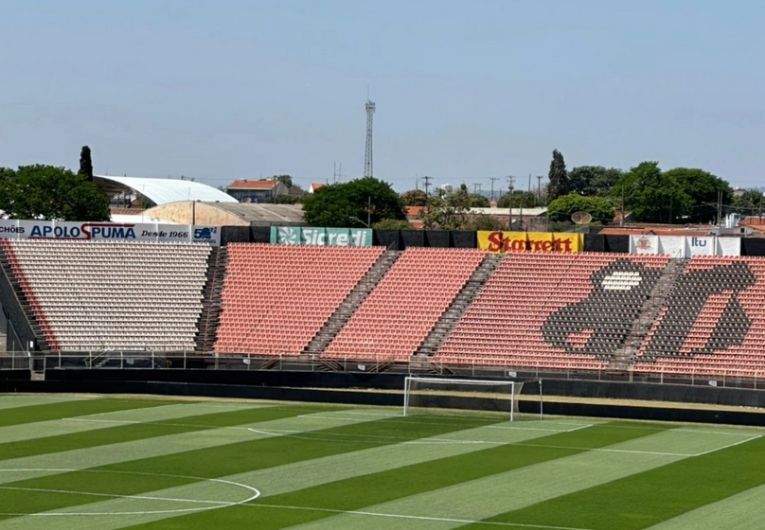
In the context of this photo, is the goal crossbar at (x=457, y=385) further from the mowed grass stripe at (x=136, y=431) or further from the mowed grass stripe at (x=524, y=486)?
the mowed grass stripe at (x=524, y=486)

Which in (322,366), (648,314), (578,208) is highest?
(578,208)

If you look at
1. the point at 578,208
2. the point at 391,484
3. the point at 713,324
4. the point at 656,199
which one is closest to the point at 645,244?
the point at 713,324

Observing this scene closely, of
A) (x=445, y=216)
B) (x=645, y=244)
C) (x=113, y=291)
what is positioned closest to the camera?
(x=645, y=244)

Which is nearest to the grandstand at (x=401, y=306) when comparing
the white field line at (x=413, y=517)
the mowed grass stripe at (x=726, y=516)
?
the mowed grass stripe at (x=726, y=516)

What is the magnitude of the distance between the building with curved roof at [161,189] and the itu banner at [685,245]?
91.7m

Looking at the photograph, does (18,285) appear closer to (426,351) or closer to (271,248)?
(271,248)

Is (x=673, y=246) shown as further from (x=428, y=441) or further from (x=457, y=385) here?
(x=428, y=441)

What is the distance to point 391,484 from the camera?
115ft

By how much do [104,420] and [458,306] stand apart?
2400cm

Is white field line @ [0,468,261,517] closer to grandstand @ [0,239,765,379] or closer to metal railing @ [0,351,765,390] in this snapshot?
metal railing @ [0,351,765,390]

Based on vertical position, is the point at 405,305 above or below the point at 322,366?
above

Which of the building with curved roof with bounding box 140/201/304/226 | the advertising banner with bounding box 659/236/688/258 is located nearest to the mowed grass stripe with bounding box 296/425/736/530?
the advertising banner with bounding box 659/236/688/258

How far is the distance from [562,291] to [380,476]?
109 ft

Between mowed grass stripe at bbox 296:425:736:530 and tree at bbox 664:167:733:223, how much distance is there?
12790cm
